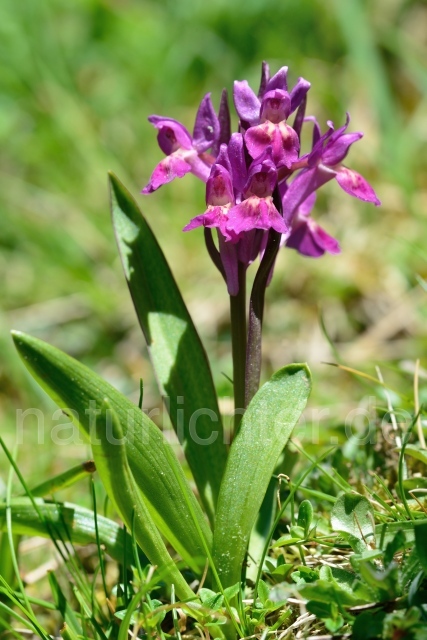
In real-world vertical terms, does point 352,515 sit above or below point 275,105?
below

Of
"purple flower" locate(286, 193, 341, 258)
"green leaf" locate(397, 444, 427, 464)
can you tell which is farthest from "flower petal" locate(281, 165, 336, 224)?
"green leaf" locate(397, 444, 427, 464)

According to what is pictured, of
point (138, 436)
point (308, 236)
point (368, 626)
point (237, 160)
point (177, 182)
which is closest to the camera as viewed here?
point (368, 626)

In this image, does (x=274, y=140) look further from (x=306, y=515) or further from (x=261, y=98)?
(x=306, y=515)

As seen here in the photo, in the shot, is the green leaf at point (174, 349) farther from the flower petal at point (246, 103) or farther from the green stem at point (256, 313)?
the flower petal at point (246, 103)

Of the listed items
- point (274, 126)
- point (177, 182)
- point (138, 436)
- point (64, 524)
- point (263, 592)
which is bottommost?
point (263, 592)

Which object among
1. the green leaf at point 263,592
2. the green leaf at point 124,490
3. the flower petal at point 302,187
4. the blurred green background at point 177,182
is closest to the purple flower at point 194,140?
the flower petal at point 302,187

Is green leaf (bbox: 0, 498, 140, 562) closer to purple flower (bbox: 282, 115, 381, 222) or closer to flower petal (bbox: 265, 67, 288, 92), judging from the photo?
purple flower (bbox: 282, 115, 381, 222)

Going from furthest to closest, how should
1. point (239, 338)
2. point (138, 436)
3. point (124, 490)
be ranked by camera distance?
point (239, 338), point (138, 436), point (124, 490)

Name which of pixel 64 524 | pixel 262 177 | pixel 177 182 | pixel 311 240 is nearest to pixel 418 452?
pixel 311 240

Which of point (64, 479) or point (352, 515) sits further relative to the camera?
point (64, 479)
